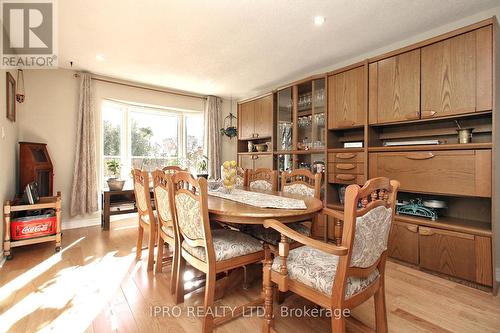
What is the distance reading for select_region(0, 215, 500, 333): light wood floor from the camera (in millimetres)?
1491

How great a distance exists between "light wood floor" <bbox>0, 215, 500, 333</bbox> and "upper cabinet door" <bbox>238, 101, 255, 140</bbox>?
2.69 m

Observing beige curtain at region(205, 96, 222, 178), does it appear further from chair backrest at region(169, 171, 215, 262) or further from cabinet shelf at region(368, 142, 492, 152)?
chair backrest at region(169, 171, 215, 262)

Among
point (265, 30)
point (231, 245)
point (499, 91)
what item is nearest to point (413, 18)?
point (499, 91)

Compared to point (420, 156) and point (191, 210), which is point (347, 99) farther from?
point (191, 210)

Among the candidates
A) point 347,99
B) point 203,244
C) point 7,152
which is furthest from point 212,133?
point 203,244

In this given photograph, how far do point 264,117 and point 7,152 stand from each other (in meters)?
3.34

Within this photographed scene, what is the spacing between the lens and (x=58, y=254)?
2.59 meters

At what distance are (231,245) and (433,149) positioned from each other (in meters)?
2.07

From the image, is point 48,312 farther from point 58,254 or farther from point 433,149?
point 433,149

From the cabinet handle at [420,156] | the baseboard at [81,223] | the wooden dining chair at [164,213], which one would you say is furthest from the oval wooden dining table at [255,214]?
the baseboard at [81,223]

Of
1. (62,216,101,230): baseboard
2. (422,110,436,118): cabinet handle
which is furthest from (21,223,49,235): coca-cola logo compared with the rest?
(422,110,436,118): cabinet handle

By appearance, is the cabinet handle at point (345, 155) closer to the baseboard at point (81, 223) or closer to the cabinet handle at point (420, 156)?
the cabinet handle at point (420, 156)

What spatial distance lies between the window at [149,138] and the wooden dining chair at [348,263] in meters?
3.75

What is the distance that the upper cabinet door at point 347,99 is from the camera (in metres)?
2.79
